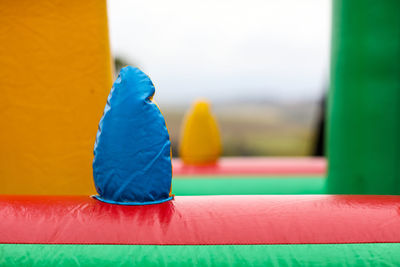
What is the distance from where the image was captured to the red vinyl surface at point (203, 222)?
0.80 metres

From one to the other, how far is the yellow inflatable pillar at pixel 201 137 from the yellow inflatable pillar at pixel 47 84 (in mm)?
1045

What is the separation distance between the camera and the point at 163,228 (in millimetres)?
813

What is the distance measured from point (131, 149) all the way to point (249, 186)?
1.03 metres

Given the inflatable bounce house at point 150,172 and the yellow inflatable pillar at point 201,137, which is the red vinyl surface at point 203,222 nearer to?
the inflatable bounce house at point 150,172

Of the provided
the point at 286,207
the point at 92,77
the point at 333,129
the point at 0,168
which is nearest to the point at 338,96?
the point at 333,129

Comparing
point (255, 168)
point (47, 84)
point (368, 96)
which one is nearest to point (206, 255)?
point (47, 84)

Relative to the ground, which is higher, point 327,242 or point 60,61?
point 60,61

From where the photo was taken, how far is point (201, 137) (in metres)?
2.27

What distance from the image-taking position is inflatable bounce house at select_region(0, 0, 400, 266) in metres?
0.78

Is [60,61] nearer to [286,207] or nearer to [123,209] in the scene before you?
[123,209]

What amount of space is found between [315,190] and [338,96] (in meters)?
0.47

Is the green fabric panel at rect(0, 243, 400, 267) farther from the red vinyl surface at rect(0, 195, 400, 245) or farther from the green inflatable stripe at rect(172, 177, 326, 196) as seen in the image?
the green inflatable stripe at rect(172, 177, 326, 196)

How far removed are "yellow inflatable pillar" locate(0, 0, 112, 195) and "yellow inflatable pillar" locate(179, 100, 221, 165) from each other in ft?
3.43

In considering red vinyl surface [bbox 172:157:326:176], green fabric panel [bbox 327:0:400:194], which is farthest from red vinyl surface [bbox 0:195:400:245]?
red vinyl surface [bbox 172:157:326:176]
